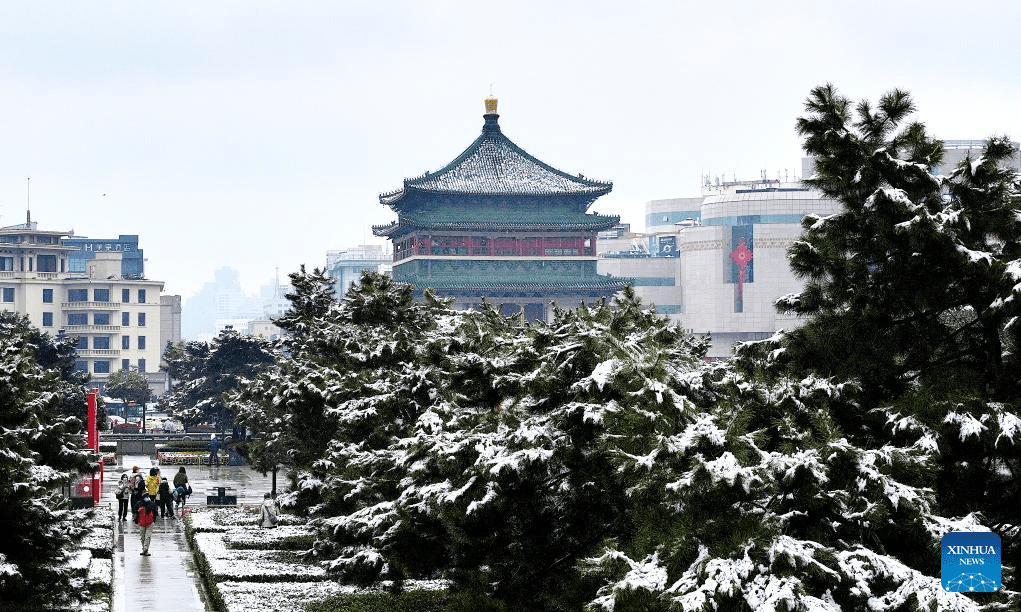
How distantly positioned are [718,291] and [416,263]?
119 feet

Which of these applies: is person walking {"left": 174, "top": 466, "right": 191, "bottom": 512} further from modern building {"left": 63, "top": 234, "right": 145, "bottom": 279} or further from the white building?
modern building {"left": 63, "top": 234, "right": 145, "bottom": 279}

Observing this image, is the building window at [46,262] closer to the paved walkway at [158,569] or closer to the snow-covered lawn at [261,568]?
the paved walkway at [158,569]

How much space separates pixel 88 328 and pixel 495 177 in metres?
41.4

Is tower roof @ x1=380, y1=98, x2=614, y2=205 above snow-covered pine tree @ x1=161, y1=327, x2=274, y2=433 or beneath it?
above

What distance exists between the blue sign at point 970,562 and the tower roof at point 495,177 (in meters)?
106

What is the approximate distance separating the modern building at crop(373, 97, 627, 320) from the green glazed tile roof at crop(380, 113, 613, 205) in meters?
0.08

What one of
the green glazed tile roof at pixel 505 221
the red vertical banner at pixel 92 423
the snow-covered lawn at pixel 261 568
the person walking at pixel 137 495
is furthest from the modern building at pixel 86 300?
the snow-covered lawn at pixel 261 568

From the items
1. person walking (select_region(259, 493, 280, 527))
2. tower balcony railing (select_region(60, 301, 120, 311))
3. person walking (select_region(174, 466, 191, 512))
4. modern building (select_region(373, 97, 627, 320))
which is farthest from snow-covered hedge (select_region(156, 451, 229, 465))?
tower balcony railing (select_region(60, 301, 120, 311))

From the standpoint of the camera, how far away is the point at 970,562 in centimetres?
1119

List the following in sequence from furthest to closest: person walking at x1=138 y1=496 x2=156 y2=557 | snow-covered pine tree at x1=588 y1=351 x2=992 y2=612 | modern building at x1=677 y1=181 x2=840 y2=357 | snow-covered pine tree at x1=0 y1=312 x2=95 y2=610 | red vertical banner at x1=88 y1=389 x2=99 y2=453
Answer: modern building at x1=677 y1=181 x2=840 y2=357
red vertical banner at x1=88 y1=389 x2=99 y2=453
person walking at x1=138 y1=496 x2=156 y2=557
snow-covered pine tree at x1=0 y1=312 x2=95 y2=610
snow-covered pine tree at x1=588 y1=351 x2=992 y2=612

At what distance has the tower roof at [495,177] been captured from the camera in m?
119

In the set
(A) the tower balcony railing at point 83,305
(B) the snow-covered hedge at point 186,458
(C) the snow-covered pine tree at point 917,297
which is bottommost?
(B) the snow-covered hedge at point 186,458

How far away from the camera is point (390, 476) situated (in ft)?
71.9

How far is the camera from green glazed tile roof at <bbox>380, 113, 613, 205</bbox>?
391 feet
